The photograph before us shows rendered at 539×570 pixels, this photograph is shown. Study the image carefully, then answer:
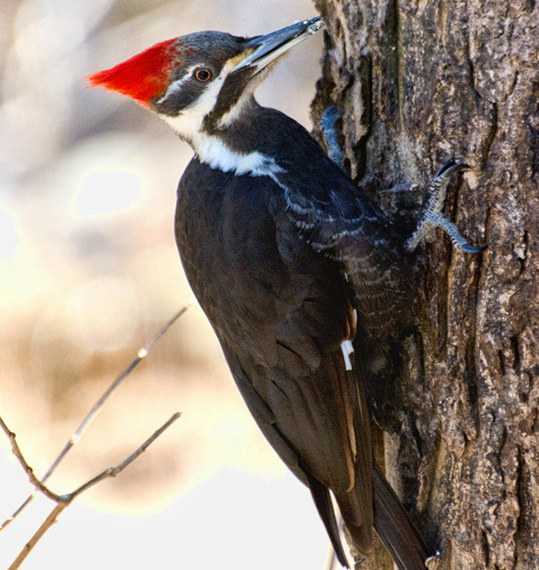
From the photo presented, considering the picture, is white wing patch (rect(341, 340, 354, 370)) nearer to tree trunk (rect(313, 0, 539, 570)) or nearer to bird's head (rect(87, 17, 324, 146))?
tree trunk (rect(313, 0, 539, 570))

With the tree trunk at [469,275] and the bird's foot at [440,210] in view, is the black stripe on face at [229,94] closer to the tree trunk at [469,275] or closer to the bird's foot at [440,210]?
the tree trunk at [469,275]

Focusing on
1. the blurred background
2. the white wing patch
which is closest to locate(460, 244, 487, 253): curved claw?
the white wing patch

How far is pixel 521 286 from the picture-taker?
4.71ft

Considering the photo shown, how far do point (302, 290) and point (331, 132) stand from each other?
61 centimetres

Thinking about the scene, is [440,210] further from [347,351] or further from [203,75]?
[203,75]

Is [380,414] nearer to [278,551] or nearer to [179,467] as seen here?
[278,551]

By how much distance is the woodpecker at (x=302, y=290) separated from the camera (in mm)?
1709

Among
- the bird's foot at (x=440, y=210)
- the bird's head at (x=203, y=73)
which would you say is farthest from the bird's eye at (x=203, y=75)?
the bird's foot at (x=440, y=210)

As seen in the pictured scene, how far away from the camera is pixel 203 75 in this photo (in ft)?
6.16

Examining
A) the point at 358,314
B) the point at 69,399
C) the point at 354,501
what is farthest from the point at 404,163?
the point at 69,399

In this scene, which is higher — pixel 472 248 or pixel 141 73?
pixel 141 73

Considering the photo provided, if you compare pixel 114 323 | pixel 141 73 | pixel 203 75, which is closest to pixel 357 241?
pixel 203 75

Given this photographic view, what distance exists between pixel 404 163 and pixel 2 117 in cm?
441

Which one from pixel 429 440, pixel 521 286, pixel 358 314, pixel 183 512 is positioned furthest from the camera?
pixel 183 512
